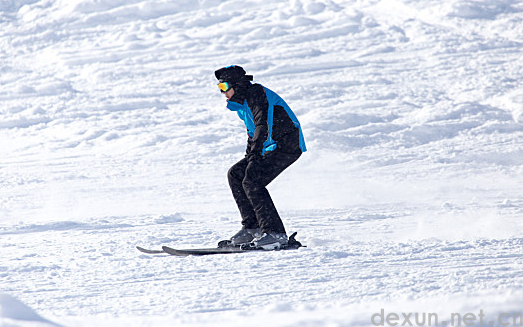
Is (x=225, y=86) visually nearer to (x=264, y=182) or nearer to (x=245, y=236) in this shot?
(x=264, y=182)

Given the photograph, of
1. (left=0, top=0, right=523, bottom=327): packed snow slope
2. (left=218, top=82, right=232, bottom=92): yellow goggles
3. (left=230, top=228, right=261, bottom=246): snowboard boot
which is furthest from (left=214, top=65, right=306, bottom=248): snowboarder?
(left=0, top=0, right=523, bottom=327): packed snow slope

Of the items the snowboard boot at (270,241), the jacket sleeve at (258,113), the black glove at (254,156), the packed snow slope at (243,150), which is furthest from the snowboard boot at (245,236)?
the jacket sleeve at (258,113)

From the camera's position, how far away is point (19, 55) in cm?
1884

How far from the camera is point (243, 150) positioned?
10977mm

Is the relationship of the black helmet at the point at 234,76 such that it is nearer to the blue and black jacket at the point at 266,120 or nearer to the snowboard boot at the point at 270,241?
the blue and black jacket at the point at 266,120

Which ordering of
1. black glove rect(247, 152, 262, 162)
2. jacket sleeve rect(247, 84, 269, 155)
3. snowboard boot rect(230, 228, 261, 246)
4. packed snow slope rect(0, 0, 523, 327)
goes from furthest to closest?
snowboard boot rect(230, 228, 261, 246) < black glove rect(247, 152, 262, 162) < jacket sleeve rect(247, 84, 269, 155) < packed snow slope rect(0, 0, 523, 327)

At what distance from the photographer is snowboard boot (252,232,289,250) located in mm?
4332

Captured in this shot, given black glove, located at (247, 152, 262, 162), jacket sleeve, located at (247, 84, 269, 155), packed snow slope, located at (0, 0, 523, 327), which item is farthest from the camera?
black glove, located at (247, 152, 262, 162)

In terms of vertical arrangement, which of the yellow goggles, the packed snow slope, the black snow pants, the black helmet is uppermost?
the black helmet

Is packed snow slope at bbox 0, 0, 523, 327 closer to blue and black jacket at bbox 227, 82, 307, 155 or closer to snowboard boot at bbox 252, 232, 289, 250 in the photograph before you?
snowboard boot at bbox 252, 232, 289, 250

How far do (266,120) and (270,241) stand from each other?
82 cm

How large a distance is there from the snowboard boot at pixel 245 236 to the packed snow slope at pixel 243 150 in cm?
43

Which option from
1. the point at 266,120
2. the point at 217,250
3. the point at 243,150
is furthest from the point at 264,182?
the point at 243,150

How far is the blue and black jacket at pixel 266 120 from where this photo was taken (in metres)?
4.23
